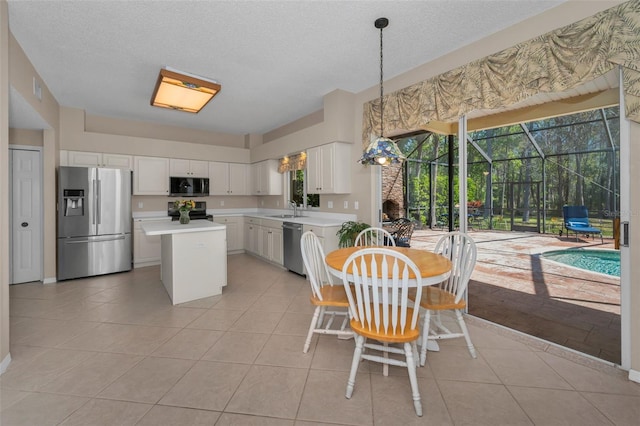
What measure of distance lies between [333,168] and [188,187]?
3165 millimetres

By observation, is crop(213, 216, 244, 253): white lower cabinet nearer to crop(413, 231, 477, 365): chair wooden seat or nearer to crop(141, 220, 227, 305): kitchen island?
crop(141, 220, 227, 305): kitchen island

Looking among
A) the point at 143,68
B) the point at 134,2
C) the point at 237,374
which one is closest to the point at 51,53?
the point at 143,68

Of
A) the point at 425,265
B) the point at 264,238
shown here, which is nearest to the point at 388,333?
the point at 425,265

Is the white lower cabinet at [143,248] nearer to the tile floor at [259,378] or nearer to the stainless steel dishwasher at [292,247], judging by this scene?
the tile floor at [259,378]

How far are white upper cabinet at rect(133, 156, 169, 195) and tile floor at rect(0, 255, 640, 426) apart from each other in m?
2.65

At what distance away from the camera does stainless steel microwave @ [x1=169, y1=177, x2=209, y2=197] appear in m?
5.39

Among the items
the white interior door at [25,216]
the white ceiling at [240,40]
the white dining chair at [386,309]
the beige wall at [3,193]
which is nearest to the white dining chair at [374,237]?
the white dining chair at [386,309]

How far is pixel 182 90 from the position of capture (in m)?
3.22

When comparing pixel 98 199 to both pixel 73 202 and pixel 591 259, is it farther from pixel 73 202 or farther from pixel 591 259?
pixel 591 259

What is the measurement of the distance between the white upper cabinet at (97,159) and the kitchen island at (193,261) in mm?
2302

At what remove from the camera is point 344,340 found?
2.42 metres

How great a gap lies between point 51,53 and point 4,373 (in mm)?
3067

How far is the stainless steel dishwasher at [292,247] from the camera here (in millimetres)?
4285

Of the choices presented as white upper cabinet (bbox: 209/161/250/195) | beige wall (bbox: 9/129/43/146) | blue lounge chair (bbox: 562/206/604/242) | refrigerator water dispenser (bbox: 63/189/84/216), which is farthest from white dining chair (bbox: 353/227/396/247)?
beige wall (bbox: 9/129/43/146)
